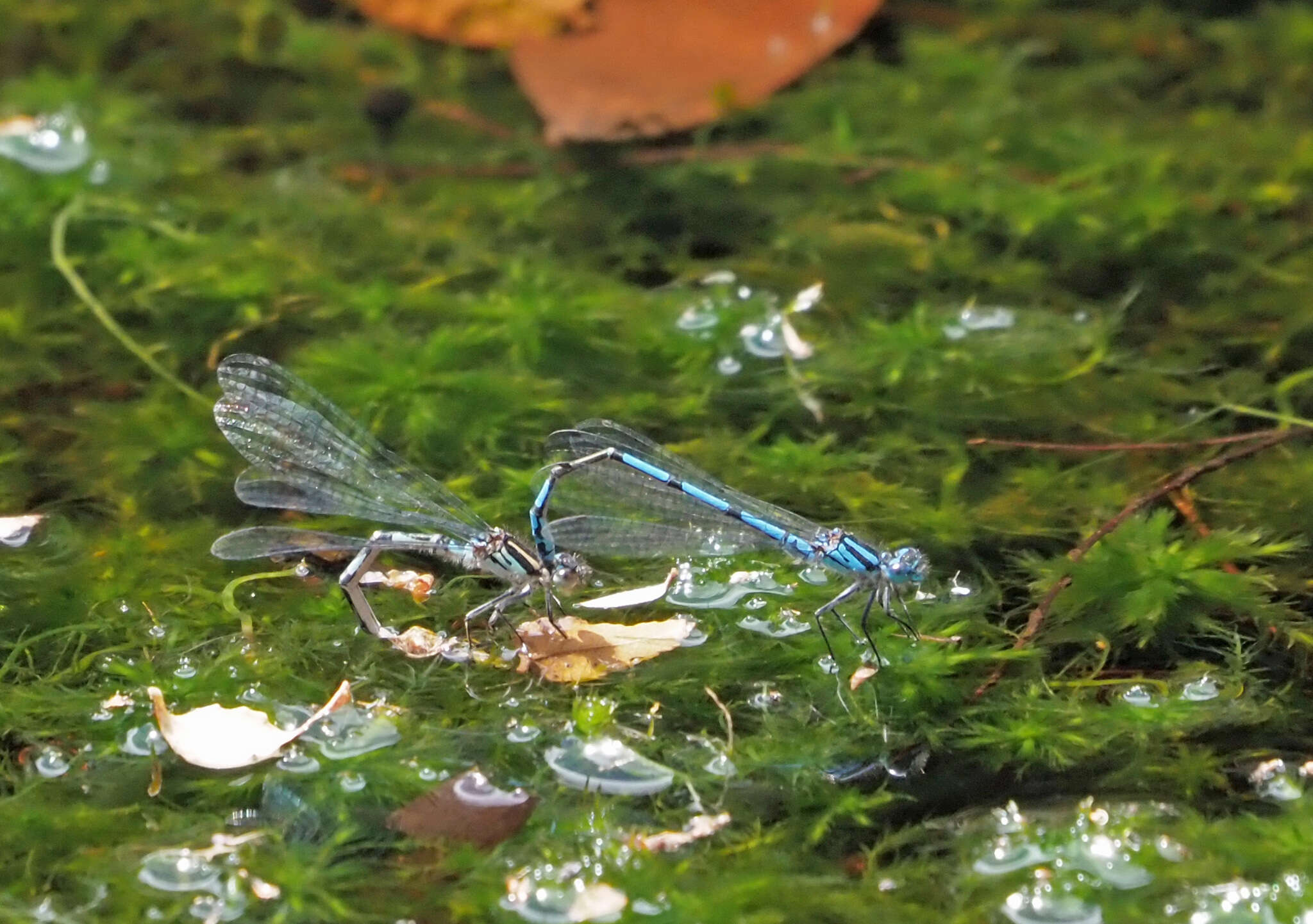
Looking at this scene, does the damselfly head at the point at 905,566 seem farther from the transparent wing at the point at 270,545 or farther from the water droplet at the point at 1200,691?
the transparent wing at the point at 270,545

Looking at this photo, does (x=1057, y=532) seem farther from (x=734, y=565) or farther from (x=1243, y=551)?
(x=734, y=565)

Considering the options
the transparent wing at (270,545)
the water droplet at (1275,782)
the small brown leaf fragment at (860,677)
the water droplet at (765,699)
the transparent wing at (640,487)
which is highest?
the transparent wing at (640,487)

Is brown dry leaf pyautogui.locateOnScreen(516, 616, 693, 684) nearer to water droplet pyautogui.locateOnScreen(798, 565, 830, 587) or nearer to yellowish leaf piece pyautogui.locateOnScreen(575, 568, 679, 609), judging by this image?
yellowish leaf piece pyautogui.locateOnScreen(575, 568, 679, 609)

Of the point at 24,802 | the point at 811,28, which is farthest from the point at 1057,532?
the point at 811,28

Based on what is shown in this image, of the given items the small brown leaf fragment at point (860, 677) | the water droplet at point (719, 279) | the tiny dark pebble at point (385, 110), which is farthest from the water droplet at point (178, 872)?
the tiny dark pebble at point (385, 110)

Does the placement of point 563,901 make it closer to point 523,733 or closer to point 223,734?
point 523,733

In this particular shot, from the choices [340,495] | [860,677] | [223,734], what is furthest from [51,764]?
[860,677]

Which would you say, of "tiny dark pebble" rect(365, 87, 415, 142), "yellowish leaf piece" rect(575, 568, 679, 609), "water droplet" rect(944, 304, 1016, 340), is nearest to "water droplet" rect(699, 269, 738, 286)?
"water droplet" rect(944, 304, 1016, 340)
